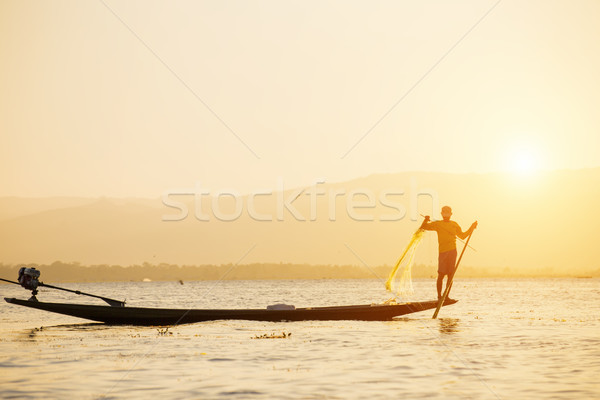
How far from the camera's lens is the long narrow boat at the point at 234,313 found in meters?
24.6

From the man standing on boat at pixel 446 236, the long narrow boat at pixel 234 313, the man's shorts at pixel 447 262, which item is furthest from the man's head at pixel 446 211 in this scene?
the long narrow boat at pixel 234 313

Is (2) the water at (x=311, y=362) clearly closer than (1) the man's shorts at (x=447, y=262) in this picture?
Yes

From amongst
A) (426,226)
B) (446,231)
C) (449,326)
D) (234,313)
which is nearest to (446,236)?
(446,231)

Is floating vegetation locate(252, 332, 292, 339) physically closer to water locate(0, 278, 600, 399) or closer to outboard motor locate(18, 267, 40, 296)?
water locate(0, 278, 600, 399)

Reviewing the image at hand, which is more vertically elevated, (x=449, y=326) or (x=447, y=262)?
(x=447, y=262)

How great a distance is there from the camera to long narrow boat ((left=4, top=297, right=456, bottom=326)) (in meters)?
24.6

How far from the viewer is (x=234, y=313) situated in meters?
24.6

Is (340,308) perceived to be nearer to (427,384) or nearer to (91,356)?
(91,356)

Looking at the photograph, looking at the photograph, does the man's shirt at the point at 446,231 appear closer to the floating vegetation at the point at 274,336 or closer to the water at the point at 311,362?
the water at the point at 311,362

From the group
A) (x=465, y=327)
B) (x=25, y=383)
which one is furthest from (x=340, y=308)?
(x=25, y=383)

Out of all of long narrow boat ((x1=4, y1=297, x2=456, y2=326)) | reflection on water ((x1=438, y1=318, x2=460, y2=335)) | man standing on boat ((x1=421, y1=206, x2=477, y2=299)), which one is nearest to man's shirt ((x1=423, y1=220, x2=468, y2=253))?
man standing on boat ((x1=421, y1=206, x2=477, y2=299))

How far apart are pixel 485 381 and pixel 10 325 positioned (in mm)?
24148

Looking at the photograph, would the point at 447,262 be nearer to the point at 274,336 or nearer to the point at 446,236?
the point at 446,236

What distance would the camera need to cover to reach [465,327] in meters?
24.2
